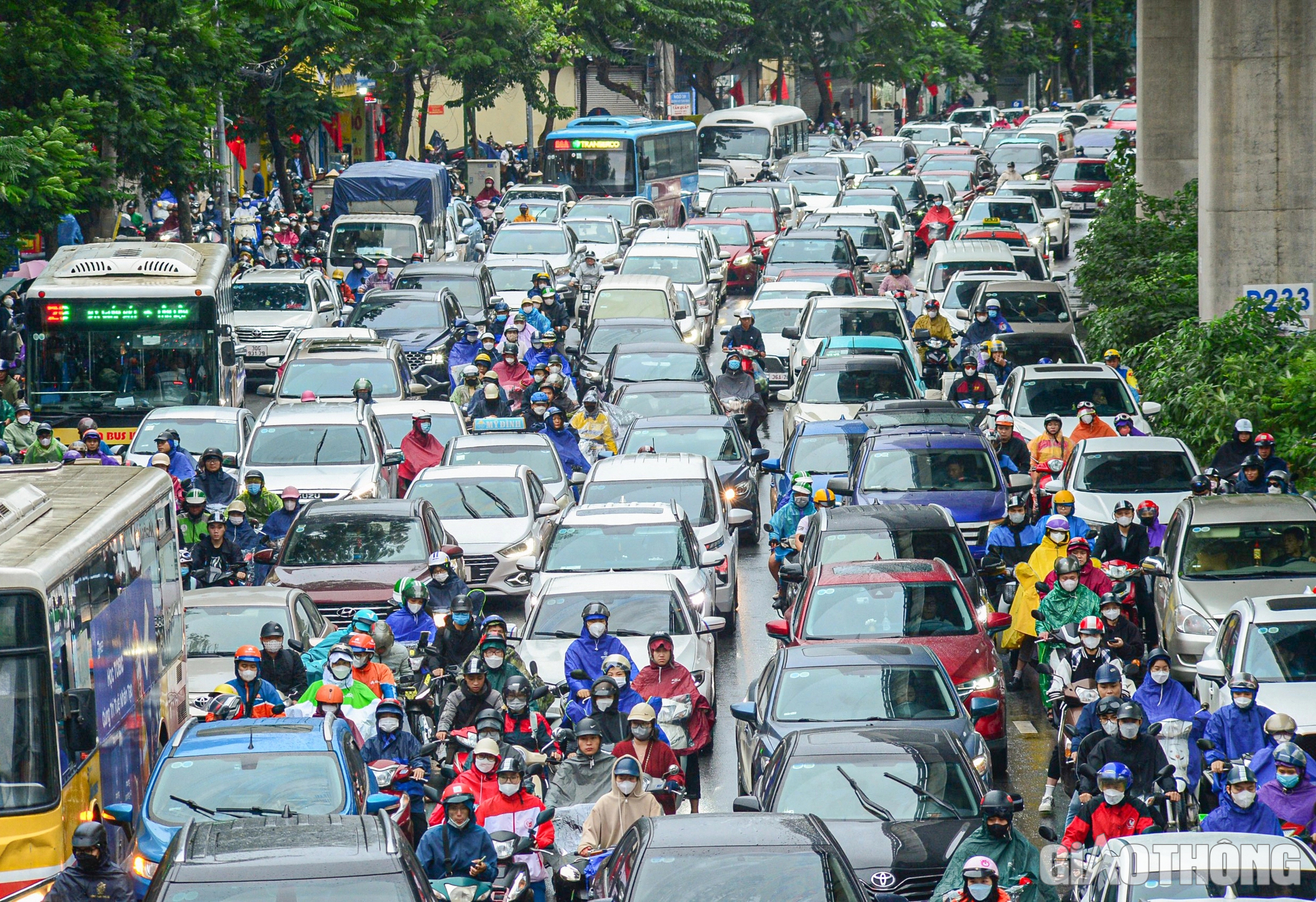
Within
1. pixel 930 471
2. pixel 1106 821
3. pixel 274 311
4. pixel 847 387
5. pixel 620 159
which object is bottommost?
pixel 1106 821

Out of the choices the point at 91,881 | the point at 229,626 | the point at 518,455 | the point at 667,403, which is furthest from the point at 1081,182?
the point at 91,881

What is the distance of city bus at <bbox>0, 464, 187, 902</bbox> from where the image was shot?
34.9 ft

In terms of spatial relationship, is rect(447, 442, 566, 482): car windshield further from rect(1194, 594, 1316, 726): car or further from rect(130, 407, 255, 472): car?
rect(1194, 594, 1316, 726): car

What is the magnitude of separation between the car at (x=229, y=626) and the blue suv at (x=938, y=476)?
19.8 ft

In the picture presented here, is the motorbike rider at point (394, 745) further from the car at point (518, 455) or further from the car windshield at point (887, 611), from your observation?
the car at point (518, 455)

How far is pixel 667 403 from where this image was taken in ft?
83.6

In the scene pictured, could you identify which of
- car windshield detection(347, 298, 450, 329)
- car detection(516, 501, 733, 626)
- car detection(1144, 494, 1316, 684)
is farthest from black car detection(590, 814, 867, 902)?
car windshield detection(347, 298, 450, 329)

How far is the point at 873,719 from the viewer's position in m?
13.1

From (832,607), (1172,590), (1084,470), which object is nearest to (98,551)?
(832,607)

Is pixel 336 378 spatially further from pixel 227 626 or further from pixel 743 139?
pixel 743 139

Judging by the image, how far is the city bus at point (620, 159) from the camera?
5150cm

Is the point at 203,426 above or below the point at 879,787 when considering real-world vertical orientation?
above

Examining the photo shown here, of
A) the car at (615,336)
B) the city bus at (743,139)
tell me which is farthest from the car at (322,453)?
the city bus at (743,139)

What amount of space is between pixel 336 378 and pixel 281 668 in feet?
37.6
